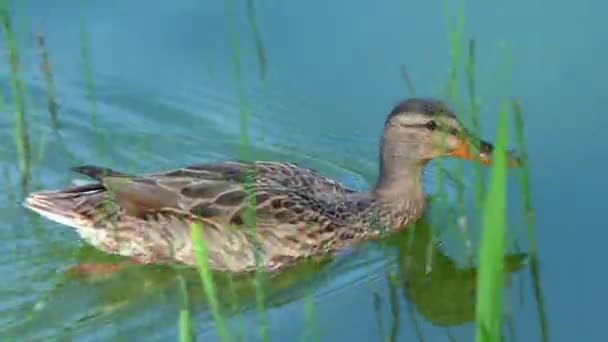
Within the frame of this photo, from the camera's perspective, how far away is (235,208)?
22.5ft

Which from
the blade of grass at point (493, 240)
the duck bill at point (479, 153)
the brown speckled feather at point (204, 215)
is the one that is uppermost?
the blade of grass at point (493, 240)

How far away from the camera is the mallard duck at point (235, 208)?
6867 millimetres

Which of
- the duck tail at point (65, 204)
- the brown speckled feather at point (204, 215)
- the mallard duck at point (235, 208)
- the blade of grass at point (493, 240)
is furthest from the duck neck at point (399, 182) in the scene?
the blade of grass at point (493, 240)

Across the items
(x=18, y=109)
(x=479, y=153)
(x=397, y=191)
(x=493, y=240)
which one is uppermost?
(x=493, y=240)

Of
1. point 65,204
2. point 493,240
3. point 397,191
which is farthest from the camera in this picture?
point 397,191

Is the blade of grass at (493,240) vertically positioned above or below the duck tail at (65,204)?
above

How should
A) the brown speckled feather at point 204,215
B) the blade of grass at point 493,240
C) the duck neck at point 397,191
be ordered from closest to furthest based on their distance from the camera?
the blade of grass at point 493,240 → the brown speckled feather at point 204,215 → the duck neck at point 397,191

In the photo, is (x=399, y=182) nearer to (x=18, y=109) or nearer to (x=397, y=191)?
(x=397, y=191)

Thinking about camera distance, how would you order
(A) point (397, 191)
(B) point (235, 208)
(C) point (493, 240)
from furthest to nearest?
(A) point (397, 191), (B) point (235, 208), (C) point (493, 240)

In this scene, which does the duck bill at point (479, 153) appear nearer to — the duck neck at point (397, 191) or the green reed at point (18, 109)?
the duck neck at point (397, 191)

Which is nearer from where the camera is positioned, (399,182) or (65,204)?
(65,204)

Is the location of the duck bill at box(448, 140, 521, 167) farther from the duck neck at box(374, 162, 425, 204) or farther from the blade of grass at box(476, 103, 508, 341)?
the blade of grass at box(476, 103, 508, 341)

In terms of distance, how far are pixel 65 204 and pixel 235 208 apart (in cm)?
77

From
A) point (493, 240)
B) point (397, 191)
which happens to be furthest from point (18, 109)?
point (493, 240)
